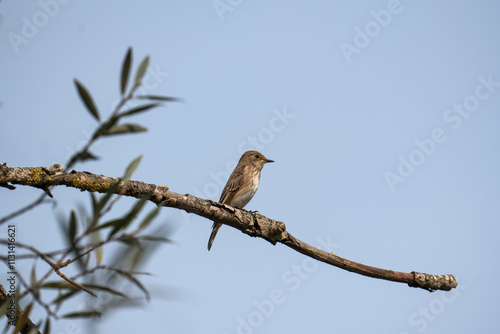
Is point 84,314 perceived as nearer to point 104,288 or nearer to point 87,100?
point 104,288

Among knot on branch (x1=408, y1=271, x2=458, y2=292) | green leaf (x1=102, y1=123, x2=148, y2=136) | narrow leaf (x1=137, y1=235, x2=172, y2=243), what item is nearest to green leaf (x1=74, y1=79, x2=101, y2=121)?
green leaf (x1=102, y1=123, x2=148, y2=136)

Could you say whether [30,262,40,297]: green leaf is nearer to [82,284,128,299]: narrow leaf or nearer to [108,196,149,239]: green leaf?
[82,284,128,299]: narrow leaf

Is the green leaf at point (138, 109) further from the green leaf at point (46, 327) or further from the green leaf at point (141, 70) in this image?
the green leaf at point (46, 327)

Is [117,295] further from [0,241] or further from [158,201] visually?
[158,201]

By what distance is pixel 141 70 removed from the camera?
1833 mm

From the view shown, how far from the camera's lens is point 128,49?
1.72 m

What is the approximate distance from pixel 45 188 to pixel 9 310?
1512 millimetres

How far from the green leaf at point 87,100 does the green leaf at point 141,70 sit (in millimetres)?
189

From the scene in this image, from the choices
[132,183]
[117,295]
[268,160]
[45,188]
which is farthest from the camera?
[268,160]

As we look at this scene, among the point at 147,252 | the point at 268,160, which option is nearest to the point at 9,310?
the point at 147,252

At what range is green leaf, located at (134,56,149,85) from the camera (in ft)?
5.90

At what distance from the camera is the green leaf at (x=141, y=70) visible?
180 centimetres

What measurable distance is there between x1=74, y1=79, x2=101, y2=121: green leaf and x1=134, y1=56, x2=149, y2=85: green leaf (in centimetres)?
19

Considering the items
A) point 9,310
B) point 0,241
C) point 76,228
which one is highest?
point 76,228
